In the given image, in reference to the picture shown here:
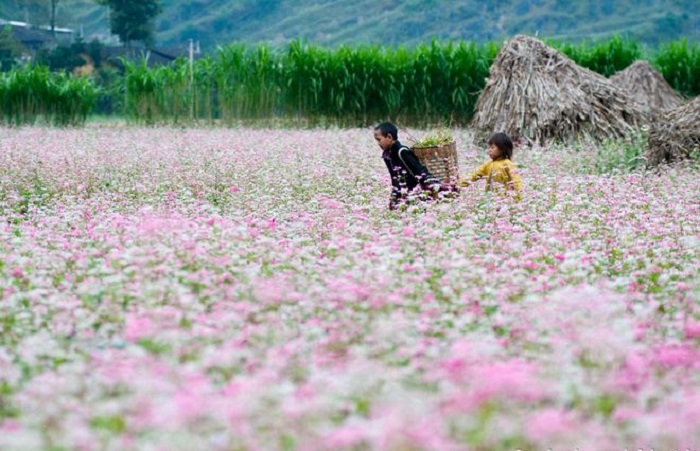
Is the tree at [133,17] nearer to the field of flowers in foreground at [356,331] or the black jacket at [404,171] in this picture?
the field of flowers in foreground at [356,331]

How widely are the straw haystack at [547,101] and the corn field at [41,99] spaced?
9442 mm

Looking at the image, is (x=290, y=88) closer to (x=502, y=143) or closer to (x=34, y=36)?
(x=502, y=143)

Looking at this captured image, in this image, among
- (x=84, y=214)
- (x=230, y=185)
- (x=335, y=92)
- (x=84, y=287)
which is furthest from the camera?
(x=335, y=92)

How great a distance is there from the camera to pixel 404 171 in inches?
305

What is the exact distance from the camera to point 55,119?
20312mm

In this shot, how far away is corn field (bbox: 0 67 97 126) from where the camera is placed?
19.9 meters

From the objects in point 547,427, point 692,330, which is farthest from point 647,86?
point 547,427

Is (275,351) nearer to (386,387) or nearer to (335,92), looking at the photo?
(386,387)

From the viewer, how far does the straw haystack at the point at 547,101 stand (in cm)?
1473

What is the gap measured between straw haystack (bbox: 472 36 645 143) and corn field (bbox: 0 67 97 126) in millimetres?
9442

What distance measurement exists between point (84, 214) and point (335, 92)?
13069 millimetres

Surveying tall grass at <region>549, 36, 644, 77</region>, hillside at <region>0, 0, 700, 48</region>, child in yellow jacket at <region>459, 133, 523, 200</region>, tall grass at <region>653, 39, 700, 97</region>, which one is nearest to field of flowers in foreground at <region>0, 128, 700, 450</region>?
child in yellow jacket at <region>459, 133, 523, 200</region>

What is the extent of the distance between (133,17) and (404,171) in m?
43.7

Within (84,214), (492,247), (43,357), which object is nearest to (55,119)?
(84,214)
